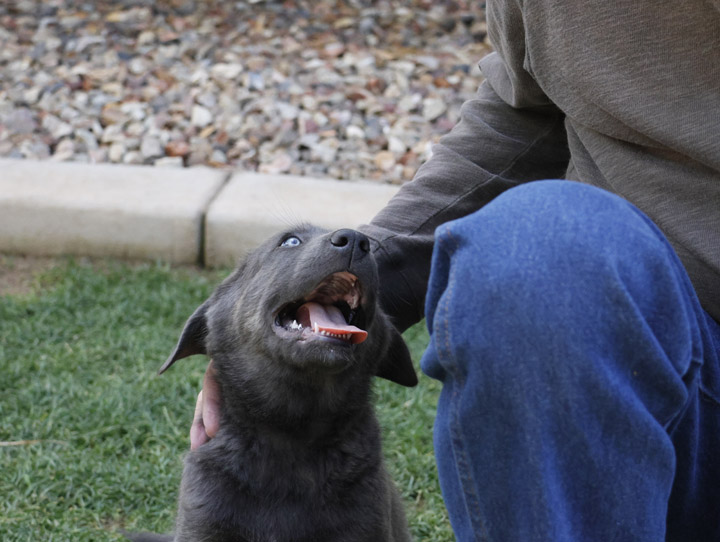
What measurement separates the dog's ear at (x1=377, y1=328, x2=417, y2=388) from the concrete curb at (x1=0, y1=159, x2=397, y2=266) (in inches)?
70.4

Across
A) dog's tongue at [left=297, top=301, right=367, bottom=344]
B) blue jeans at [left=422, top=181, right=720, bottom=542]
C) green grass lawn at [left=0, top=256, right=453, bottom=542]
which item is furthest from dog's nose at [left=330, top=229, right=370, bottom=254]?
green grass lawn at [left=0, top=256, right=453, bottom=542]

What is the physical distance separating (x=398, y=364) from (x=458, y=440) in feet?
3.17

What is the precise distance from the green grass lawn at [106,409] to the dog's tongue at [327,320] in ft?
2.95

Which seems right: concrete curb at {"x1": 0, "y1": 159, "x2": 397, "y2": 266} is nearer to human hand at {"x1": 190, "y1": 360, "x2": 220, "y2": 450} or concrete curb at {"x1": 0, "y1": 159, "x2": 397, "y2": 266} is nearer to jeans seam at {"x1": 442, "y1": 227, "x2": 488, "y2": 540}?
human hand at {"x1": 190, "y1": 360, "x2": 220, "y2": 450}

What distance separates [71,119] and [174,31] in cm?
116

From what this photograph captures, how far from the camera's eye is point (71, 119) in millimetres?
5273

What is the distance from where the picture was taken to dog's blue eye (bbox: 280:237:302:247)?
232 centimetres

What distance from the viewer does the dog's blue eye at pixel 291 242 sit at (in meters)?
2.32

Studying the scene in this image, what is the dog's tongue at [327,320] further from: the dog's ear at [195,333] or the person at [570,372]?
the person at [570,372]

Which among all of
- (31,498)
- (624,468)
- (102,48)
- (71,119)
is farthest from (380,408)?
(102,48)

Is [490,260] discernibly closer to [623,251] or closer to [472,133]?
[623,251]

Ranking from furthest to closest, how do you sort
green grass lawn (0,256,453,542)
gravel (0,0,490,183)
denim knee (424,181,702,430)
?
gravel (0,0,490,183)
green grass lawn (0,256,453,542)
denim knee (424,181,702,430)

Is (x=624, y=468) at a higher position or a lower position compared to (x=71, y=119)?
higher

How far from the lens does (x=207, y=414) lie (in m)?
2.27
